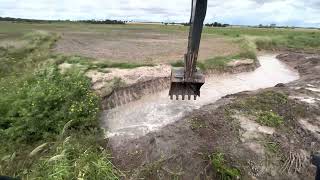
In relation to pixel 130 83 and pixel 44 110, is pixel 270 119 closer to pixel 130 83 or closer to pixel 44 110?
pixel 44 110

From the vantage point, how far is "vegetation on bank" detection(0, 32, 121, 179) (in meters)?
7.40

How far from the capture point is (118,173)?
25.1 ft

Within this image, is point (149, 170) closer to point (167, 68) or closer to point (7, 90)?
point (7, 90)

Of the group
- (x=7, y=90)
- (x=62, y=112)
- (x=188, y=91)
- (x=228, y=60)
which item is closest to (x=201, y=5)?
(x=188, y=91)

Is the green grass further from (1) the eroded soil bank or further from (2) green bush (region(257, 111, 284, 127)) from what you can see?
(2) green bush (region(257, 111, 284, 127))

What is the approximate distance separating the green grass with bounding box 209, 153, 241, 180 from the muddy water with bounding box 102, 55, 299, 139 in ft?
9.11

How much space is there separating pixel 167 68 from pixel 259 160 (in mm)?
9368

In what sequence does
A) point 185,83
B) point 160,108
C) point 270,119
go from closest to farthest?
point 185,83 → point 270,119 → point 160,108

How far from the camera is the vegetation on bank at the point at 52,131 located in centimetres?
740

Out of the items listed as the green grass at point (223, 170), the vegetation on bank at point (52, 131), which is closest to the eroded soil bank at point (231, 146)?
the green grass at point (223, 170)

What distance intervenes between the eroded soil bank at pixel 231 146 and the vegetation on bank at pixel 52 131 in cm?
74

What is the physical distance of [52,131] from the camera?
30.2 feet

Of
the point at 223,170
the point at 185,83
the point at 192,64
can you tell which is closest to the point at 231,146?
the point at 223,170

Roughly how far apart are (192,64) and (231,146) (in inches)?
91.2
